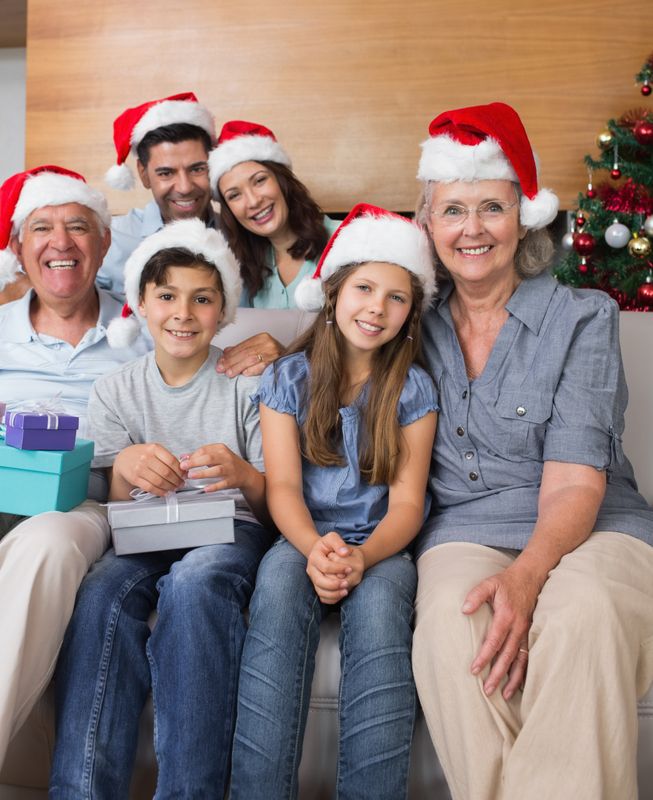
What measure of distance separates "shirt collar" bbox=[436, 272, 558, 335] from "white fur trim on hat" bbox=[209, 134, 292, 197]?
1.04m

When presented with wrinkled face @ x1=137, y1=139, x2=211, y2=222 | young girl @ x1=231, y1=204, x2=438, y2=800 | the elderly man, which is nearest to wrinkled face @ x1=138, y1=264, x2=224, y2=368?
young girl @ x1=231, y1=204, x2=438, y2=800

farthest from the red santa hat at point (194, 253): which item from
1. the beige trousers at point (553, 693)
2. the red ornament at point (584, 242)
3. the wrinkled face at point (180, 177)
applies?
the red ornament at point (584, 242)

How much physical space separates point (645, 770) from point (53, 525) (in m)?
1.08

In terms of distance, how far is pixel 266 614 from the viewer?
4.75 ft

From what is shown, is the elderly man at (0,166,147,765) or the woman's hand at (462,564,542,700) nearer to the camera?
the woman's hand at (462,564,542,700)

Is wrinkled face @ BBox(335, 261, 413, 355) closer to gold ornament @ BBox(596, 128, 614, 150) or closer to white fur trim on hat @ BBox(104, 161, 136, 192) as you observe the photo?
white fur trim on hat @ BBox(104, 161, 136, 192)

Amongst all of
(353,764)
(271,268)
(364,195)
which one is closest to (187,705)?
(353,764)

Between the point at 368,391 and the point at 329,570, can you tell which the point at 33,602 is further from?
the point at 368,391

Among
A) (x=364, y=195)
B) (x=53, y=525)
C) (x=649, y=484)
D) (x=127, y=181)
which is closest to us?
(x=53, y=525)

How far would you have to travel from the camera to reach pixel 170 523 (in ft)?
5.33

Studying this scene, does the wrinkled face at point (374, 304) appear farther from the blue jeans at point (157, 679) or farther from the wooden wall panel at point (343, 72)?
the wooden wall panel at point (343, 72)

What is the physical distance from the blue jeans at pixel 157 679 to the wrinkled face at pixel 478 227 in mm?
740

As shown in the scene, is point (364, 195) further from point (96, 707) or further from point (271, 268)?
point (96, 707)

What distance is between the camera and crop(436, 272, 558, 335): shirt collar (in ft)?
5.75
